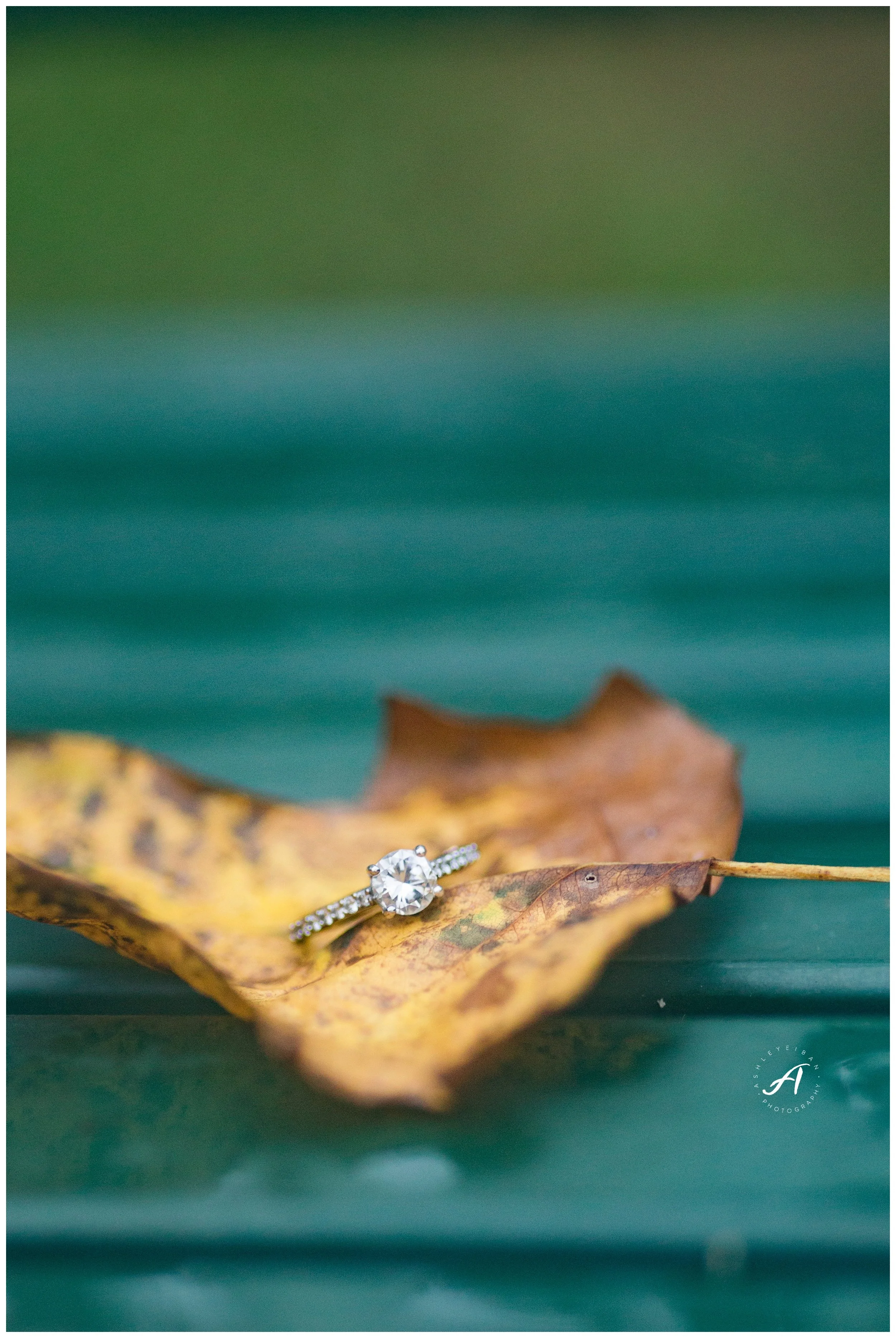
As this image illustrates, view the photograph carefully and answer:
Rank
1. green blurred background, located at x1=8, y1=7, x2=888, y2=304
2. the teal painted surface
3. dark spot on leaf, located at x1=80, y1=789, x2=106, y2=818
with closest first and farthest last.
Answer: the teal painted surface, dark spot on leaf, located at x1=80, y1=789, x2=106, y2=818, green blurred background, located at x1=8, y1=7, x2=888, y2=304

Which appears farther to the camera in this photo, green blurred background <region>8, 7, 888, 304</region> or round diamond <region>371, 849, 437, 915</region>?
green blurred background <region>8, 7, 888, 304</region>

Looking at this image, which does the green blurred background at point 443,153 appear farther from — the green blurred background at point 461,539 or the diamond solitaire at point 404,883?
the diamond solitaire at point 404,883

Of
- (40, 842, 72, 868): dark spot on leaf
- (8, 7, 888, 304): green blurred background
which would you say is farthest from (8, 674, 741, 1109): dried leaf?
(8, 7, 888, 304): green blurred background

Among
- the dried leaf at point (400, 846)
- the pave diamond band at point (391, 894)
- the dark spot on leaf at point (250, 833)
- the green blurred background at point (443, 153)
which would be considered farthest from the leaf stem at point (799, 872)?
the green blurred background at point (443, 153)

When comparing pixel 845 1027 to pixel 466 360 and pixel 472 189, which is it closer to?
pixel 466 360

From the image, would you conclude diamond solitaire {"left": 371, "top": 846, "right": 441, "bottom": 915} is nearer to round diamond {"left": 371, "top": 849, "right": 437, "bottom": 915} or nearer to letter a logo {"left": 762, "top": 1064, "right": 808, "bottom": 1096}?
round diamond {"left": 371, "top": 849, "right": 437, "bottom": 915}

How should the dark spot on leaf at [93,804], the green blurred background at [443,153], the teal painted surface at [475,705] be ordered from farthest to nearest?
the green blurred background at [443,153] < the dark spot on leaf at [93,804] < the teal painted surface at [475,705]
